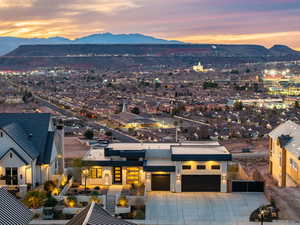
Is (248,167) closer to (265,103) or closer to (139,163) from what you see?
(139,163)

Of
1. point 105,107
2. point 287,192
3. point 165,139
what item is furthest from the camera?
point 105,107

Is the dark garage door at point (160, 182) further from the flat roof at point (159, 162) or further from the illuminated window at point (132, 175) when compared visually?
the illuminated window at point (132, 175)

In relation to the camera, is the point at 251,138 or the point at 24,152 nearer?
the point at 24,152

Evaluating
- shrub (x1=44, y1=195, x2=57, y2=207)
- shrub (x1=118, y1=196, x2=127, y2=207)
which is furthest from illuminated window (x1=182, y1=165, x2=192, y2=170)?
shrub (x1=44, y1=195, x2=57, y2=207)

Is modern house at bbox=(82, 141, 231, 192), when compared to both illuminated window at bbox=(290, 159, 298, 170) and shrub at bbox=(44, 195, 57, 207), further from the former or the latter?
shrub at bbox=(44, 195, 57, 207)

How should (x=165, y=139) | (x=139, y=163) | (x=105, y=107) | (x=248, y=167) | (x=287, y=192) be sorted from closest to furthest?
(x=287, y=192) < (x=139, y=163) < (x=248, y=167) < (x=165, y=139) < (x=105, y=107)

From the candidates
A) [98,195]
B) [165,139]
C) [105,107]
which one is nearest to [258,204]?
[98,195]

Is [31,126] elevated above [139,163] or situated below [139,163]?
above
